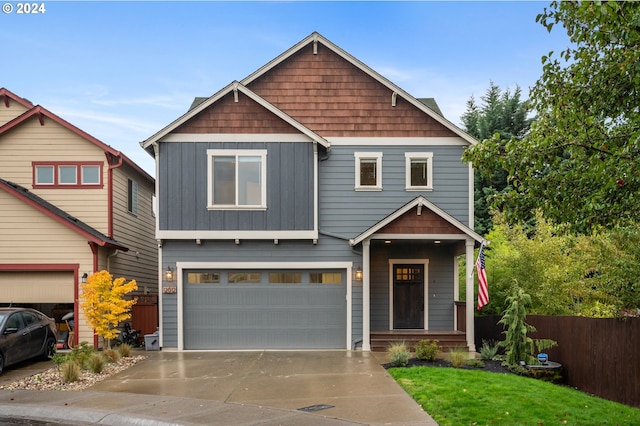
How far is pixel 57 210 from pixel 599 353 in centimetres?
1430

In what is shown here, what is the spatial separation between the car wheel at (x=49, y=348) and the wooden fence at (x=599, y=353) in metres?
12.2

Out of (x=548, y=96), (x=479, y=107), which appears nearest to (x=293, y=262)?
(x=548, y=96)

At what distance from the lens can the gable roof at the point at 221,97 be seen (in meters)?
15.5

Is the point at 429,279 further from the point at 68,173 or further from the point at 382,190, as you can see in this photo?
the point at 68,173

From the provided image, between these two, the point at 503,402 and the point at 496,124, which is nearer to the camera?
the point at 503,402

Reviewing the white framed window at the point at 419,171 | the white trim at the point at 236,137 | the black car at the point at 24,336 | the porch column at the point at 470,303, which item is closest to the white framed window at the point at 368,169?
the white framed window at the point at 419,171

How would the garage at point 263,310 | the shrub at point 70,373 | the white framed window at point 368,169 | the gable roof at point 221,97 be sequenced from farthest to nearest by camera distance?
the white framed window at point 368,169 < the garage at point 263,310 < the gable roof at point 221,97 < the shrub at point 70,373

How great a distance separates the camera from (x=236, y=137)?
1582cm

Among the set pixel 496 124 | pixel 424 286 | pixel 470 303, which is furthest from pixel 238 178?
pixel 496 124

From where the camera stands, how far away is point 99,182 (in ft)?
55.1

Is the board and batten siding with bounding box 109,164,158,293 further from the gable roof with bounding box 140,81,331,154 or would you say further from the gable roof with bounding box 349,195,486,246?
the gable roof with bounding box 349,195,486,246

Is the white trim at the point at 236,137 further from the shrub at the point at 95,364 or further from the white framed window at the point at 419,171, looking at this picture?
the shrub at the point at 95,364

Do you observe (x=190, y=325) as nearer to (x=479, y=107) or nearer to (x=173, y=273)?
(x=173, y=273)

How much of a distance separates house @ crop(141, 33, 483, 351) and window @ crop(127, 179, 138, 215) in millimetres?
3408
